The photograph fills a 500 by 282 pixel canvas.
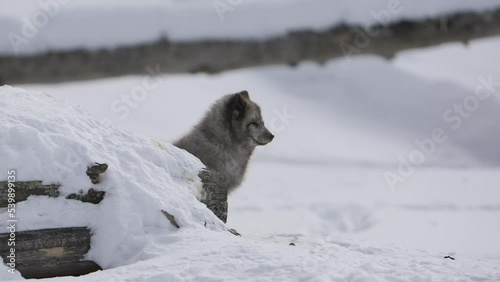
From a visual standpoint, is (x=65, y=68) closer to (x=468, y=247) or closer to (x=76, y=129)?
(x=76, y=129)

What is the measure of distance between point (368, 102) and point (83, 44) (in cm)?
1483

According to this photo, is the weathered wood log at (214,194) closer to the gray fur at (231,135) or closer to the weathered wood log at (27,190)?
the weathered wood log at (27,190)

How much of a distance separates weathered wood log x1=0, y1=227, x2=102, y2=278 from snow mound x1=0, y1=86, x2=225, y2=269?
0.16ft

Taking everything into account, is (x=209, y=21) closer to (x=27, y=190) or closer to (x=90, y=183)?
(x=90, y=183)

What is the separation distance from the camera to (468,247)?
30.6ft

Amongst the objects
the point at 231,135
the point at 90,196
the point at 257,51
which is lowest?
the point at 90,196

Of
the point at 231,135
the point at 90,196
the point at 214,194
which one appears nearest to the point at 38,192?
the point at 90,196

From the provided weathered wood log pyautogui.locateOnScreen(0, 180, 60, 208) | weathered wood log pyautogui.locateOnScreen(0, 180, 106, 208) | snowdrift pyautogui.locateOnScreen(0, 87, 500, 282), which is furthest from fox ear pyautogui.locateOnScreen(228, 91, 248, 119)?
weathered wood log pyautogui.locateOnScreen(0, 180, 60, 208)

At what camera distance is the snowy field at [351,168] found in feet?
15.5

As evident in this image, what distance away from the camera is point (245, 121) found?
7.64 metres

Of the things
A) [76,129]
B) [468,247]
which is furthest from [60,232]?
[468,247]

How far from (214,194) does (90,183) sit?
3.69ft

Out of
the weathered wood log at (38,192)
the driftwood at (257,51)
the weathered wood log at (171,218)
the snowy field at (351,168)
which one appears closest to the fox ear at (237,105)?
the snowy field at (351,168)

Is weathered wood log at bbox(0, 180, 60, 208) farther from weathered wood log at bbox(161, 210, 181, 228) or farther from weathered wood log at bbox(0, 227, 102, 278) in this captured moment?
weathered wood log at bbox(161, 210, 181, 228)
